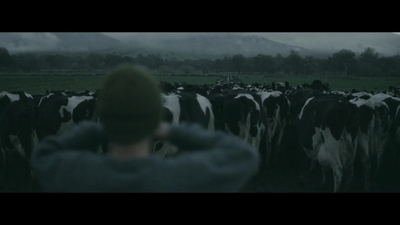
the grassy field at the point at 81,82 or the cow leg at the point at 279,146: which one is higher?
the grassy field at the point at 81,82

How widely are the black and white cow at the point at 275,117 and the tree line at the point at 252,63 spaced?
11.0 feet

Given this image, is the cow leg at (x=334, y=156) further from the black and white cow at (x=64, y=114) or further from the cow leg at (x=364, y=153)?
the black and white cow at (x=64, y=114)

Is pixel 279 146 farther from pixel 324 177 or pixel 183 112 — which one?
pixel 183 112

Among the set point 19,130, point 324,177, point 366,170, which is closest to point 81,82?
point 19,130

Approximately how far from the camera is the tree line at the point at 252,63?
8.89 metres

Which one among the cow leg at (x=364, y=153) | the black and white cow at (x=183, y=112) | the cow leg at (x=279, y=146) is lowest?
the cow leg at (x=279, y=146)

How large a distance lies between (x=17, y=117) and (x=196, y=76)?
1641cm

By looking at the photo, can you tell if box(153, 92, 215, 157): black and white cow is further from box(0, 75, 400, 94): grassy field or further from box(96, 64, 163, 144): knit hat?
box(96, 64, 163, 144): knit hat

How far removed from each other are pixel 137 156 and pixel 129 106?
216 mm

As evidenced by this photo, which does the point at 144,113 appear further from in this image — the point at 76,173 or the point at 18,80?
the point at 18,80

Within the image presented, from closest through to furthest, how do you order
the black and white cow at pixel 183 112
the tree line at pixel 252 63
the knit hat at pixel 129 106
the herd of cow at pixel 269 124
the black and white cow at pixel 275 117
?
the knit hat at pixel 129 106, the black and white cow at pixel 183 112, the herd of cow at pixel 269 124, the tree line at pixel 252 63, the black and white cow at pixel 275 117

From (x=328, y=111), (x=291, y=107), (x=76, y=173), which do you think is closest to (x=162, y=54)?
(x=291, y=107)

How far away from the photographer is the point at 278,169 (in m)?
9.08

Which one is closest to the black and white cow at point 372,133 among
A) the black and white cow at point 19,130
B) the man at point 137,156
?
the man at point 137,156
